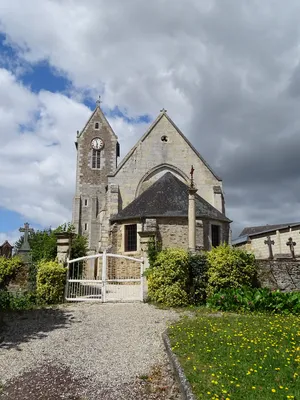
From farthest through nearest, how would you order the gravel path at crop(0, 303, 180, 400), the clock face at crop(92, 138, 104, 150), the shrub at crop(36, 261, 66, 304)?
the clock face at crop(92, 138, 104, 150)
the shrub at crop(36, 261, 66, 304)
the gravel path at crop(0, 303, 180, 400)

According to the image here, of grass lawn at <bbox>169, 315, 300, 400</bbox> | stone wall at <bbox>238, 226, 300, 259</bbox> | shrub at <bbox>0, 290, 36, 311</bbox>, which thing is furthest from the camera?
stone wall at <bbox>238, 226, 300, 259</bbox>

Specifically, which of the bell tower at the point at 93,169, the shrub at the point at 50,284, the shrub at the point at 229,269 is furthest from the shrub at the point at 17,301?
the bell tower at the point at 93,169

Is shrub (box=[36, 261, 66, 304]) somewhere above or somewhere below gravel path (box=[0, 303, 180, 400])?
above

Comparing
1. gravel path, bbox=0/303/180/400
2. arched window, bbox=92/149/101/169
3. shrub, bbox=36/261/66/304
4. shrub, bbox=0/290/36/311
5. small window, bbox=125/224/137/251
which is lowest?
gravel path, bbox=0/303/180/400

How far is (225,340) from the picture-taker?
6.44 meters

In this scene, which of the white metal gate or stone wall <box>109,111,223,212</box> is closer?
the white metal gate

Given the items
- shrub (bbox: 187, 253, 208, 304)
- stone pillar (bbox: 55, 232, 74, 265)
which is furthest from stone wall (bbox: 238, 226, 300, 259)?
stone pillar (bbox: 55, 232, 74, 265)

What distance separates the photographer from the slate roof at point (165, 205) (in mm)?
19984

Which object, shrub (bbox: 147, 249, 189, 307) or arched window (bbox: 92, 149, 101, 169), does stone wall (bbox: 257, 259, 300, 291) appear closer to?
shrub (bbox: 147, 249, 189, 307)

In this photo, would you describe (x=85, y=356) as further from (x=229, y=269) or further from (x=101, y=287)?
(x=229, y=269)

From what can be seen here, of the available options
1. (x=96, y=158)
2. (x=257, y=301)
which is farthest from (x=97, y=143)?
(x=257, y=301)

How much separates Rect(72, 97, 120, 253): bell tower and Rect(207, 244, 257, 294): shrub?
24.6m

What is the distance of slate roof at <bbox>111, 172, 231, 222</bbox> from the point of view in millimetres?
19984

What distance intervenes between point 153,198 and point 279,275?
10.3 metres
